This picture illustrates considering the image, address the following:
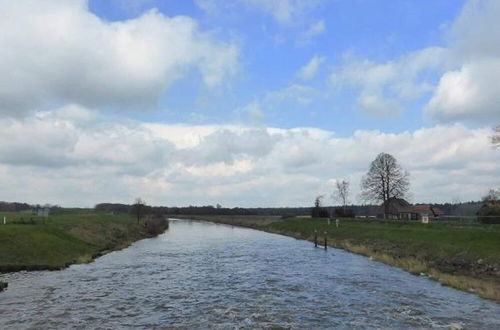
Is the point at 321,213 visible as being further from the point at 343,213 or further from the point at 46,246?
the point at 46,246

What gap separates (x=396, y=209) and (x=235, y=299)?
93.4 meters

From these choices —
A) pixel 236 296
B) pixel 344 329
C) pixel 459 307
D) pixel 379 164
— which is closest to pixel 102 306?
pixel 236 296

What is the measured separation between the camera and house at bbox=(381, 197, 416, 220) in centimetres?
10456

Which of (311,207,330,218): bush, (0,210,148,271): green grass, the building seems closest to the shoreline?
(0,210,148,271): green grass

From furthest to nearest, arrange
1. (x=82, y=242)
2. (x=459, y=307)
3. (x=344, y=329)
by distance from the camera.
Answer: (x=82, y=242) < (x=459, y=307) < (x=344, y=329)

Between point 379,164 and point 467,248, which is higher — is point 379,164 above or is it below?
above

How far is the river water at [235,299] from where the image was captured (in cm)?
2341

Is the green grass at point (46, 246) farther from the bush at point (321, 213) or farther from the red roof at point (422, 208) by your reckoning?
the red roof at point (422, 208)

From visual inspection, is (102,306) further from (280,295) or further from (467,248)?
(467,248)

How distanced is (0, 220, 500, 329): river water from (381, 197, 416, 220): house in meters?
59.2

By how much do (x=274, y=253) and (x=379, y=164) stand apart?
51.6m

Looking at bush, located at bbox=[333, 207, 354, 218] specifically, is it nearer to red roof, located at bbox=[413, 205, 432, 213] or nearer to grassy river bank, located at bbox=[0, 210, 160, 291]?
red roof, located at bbox=[413, 205, 432, 213]

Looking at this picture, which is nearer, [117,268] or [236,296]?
[236,296]

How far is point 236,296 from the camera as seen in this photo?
30.6 meters
